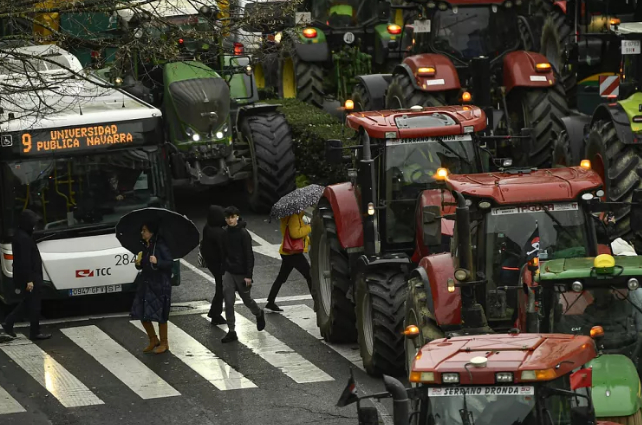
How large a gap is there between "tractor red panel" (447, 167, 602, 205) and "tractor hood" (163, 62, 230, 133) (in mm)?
11057

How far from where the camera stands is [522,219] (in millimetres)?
13008

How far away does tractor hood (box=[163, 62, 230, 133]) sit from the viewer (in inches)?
950

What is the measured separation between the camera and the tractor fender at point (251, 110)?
2528cm

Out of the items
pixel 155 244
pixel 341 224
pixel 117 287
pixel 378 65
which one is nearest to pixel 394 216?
pixel 341 224

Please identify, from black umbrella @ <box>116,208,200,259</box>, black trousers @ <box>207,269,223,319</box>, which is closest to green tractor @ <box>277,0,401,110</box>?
black trousers @ <box>207,269,223,319</box>

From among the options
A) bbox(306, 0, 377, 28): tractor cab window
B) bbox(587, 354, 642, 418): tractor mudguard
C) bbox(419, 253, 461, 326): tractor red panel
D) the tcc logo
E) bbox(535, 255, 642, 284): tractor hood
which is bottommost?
the tcc logo

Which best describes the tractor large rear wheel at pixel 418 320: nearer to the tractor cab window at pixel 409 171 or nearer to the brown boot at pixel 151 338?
the tractor cab window at pixel 409 171

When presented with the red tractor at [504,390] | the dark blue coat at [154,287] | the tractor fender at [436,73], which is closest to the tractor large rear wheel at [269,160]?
the tractor fender at [436,73]

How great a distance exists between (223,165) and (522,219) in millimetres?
12046

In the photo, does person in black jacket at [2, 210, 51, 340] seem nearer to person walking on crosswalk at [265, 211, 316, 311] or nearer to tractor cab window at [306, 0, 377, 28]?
person walking on crosswalk at [265, 211, 316, 311]

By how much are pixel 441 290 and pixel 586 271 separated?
2.54 m

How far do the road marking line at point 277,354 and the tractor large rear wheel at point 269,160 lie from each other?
18.5 ft

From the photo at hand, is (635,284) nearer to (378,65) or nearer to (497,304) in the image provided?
(497,304)

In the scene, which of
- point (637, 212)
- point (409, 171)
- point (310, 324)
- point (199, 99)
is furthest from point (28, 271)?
point (637, 212)
